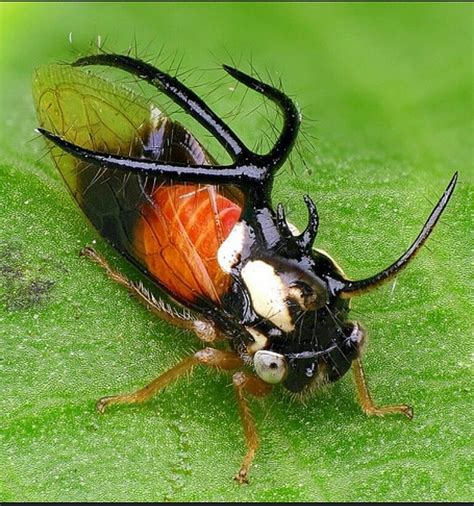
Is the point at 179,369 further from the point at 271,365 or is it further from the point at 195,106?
the point at 195,106

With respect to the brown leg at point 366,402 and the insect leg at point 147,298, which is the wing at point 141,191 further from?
the brown leg at point 366,402

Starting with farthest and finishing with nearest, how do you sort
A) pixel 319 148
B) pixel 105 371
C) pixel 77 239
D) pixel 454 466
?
pixel 319 148, pixel 77 239, pixel 105 371, pixel 454 466

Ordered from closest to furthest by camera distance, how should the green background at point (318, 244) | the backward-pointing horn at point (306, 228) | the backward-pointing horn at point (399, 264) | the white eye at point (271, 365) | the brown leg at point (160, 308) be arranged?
the backward-pointing horn at point (399, 264), the green background at point (318, 244), the white eye at point (271, 365), the backward-pointing horn at point (306, 228), the brown leg at point (160, 308)

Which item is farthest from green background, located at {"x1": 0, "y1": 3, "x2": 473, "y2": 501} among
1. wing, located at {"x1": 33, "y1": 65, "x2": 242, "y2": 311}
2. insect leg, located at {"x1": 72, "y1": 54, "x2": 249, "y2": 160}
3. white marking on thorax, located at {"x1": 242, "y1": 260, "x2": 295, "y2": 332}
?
insect leg, located at {"x1": 72, "y1": 54, "x2": 249, "y2": 160}

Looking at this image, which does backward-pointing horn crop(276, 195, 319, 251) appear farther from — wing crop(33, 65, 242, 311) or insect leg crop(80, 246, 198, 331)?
insect leg crop(80, 246, 198, 331)

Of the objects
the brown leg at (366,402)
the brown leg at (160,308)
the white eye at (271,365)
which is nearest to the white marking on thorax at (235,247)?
the brown leg at (160,308)

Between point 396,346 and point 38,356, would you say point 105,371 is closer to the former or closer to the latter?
point 38,356

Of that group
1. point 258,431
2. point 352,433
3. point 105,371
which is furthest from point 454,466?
point 105,371
